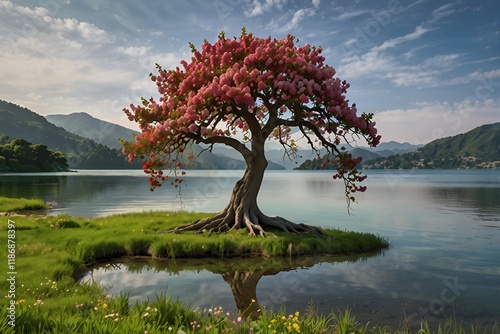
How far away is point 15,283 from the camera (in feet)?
37.6

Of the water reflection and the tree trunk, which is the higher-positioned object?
the tree trunk

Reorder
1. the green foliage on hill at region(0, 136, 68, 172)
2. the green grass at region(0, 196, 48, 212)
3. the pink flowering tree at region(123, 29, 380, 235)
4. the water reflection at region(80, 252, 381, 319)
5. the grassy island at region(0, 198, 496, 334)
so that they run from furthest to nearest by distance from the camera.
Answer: the green foliage on hill at region(0, 136, 68, 172) → the green grass at region(0, 196, 48, 212) → the pink flowering tree at region(123, 29, 380, 235) → the water reflection at region(80, 252, 381, 319) → the grassy island at region(0, 198, 496, 334)

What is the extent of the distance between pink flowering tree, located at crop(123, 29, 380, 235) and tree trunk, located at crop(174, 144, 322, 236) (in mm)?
60

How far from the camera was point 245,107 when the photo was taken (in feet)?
73.6

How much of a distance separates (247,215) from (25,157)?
163817 mm

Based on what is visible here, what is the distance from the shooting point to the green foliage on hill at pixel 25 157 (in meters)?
147

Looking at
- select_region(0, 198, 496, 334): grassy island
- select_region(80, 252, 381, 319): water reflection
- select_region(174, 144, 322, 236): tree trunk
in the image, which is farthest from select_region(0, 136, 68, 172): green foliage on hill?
select_region(80, 252, 381, 319): water reflection

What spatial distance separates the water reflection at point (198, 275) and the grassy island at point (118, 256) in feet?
2.34

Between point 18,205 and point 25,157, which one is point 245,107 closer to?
point 18,205

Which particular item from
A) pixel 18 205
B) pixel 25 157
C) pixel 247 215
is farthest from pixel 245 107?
pixel 25 157

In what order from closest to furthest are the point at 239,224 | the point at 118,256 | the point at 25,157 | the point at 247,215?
the point at 118,256 → the point at 239,224 → the point at 247,215 → the point at 25,157

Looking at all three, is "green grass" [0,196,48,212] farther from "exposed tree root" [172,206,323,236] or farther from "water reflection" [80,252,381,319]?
"water reflection" [80,252,381,319]

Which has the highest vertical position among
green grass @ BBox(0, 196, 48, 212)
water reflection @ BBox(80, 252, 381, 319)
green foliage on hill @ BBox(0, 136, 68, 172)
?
green foliage on hill @ BBox(0, 136, 68, 172)

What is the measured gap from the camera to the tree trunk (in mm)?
22036
